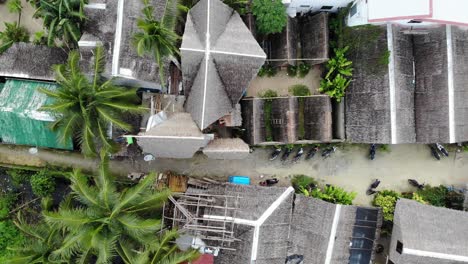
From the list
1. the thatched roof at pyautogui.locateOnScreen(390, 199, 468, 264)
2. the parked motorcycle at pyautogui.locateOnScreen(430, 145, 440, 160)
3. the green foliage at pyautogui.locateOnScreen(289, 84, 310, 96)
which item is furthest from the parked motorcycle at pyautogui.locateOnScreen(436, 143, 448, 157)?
the green foliage at pyautogui.locateOnScreen(289, 84, 310, 96)

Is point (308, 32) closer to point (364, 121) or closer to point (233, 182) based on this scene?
point (364, 121)

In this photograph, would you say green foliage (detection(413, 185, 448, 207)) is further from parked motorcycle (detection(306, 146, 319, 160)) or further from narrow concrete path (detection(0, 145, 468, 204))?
parked motorcycle (detection(306, 146, 319, 160))

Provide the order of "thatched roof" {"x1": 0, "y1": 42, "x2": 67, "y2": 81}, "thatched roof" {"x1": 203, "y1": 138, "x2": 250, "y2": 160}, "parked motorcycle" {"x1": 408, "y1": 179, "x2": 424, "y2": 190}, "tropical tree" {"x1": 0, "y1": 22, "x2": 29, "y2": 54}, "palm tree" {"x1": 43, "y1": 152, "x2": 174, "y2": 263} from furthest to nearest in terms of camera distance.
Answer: "parked motorcycle" {"x1": 408, "y1": 179, "x2": 424, "y2": 190}
"tropical tree" {"x1": 0, "y1": 22, "x2": 29, "y2": 54}
"thatched roof" {"x1": 0, "y1": 42, "x2": 67, "y2": 81}
"thatched roof" {"x1": 203, "y1": 138, "x2": 250, "y2": 160}
"palm tree" {"x1": 43, "y1": 152, "x2": 174, "y2": 263}

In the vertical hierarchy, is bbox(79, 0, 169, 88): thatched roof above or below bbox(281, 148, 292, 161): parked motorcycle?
above

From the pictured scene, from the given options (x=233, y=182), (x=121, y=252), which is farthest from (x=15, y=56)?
(x=233, y=182)

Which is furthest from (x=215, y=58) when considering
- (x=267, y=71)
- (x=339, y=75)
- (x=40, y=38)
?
(x=40, y=38)

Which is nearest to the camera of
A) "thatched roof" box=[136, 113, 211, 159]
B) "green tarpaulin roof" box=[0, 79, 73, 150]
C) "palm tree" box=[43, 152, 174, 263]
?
"palm tree" box=[43, 152, 174, 263]

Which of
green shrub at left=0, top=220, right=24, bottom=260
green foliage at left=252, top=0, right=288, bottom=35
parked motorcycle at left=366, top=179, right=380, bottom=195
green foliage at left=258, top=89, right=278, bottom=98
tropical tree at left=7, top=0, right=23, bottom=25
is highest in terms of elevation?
tropical tree at left=7, top=0, right=23, bottom=25
